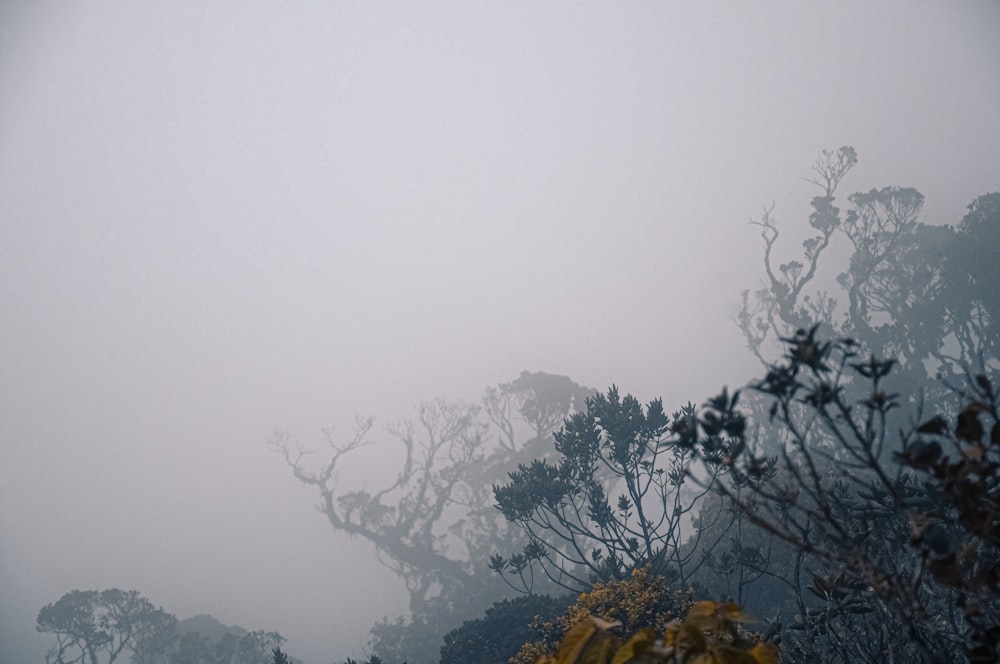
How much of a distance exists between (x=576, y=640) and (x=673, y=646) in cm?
33

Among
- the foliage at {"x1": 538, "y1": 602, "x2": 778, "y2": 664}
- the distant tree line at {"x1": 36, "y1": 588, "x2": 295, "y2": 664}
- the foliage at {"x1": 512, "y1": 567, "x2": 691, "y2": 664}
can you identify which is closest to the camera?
the foliage at {"x1": 538, "y1": 602, "x2": 778, "y2": 664}

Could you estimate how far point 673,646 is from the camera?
1911 mm

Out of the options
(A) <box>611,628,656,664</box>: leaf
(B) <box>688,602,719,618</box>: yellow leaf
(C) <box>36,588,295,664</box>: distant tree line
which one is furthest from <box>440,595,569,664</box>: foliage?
(C) <box>36,588,295,664</box>: distant tree line

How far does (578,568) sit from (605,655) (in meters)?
45.7

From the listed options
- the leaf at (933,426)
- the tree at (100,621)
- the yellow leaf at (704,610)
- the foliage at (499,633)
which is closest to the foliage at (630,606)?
the foliage at (499,633)

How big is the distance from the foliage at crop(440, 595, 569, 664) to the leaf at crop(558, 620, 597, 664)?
9552mm

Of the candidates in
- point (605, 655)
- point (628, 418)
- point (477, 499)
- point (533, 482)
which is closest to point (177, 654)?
point (477, 499)

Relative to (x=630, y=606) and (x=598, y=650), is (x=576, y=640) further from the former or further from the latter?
(x=630, y=606)

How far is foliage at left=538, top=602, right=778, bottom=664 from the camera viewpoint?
1854 mm

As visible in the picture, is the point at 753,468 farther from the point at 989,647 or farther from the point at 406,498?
the point at 406,498

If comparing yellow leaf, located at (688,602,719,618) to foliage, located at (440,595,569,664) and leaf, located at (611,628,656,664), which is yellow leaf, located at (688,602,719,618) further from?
foliage, located at (440,595,569,664)

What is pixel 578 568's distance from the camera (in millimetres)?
43812

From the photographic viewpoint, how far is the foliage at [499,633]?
11.5m

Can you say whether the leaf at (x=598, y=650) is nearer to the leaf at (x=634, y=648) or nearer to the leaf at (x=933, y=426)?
the leaf at (x=634, y=648)
